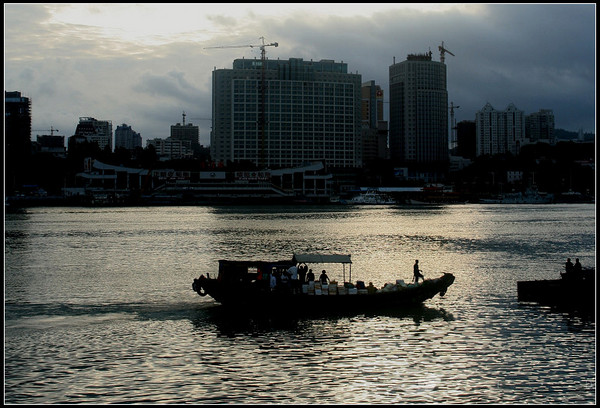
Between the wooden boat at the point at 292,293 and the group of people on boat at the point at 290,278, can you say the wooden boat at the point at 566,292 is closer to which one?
the wooden boat at the point at 292,293

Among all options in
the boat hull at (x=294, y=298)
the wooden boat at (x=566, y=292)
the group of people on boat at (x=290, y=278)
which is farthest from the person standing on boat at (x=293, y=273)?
the wooden boat at (x=566, y=292)

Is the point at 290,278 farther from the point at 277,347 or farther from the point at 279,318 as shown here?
the point at 277,347

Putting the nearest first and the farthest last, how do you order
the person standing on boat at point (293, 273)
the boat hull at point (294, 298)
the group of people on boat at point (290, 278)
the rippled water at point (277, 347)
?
the rippled water at point (277, 347)
the boat hull at point (294, 298)
the group of people on boat at point (290, 278)
the person standing on boat at point (293, 273)

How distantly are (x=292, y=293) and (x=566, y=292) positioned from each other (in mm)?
14506

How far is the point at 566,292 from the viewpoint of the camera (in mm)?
33812

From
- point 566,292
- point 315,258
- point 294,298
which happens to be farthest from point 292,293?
point 566,292

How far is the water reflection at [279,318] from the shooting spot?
1136 inches

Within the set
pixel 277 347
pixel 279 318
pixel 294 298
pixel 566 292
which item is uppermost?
pixel 294 298

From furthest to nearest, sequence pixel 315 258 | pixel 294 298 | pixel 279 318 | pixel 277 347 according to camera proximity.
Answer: pixel 315 258 → pixel 294 298 → pixel 279 318 → pixel 277 347

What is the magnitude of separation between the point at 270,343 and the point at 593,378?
474 inches

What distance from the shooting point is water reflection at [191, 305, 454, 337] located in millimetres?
28844

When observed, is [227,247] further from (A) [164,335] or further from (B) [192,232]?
(A) [164,335]

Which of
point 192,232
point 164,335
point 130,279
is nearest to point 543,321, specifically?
point 164,335

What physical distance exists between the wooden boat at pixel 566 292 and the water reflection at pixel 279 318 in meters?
5.53
